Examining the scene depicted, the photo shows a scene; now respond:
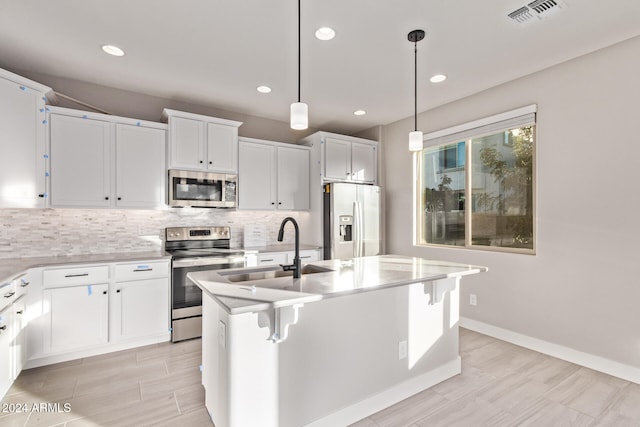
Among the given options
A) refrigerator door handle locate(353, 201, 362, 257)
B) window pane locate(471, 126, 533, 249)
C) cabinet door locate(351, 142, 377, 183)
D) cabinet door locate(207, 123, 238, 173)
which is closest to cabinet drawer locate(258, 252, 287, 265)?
refrigerator door handle locate(353, 201, 362, 257)

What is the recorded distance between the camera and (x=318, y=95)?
12.3 feet

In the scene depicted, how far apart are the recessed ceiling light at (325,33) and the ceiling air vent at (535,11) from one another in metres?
1.25

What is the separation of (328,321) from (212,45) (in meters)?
2.37

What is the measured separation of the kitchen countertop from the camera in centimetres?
248

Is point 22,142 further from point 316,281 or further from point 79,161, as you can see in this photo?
point 316,281

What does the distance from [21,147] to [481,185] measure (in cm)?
456

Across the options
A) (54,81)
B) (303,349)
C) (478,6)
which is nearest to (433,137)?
(478,6)

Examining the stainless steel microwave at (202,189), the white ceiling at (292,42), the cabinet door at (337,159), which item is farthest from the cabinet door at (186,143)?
the cabinet door at (337,159)

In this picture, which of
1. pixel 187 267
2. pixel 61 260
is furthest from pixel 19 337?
pixel 187 267

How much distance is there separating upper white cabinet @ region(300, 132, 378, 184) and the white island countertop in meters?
2.01

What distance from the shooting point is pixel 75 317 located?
9.49 ft

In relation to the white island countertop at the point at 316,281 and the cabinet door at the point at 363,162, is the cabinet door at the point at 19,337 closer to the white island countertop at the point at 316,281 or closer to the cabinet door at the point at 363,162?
the white island countertop at the point at 316,281

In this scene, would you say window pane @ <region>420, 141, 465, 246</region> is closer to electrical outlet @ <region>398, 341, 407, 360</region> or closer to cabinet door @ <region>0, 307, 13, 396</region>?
electrical outlet @ <region>398, 341, 407, 360</region>

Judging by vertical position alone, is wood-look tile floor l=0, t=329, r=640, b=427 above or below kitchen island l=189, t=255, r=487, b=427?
below
